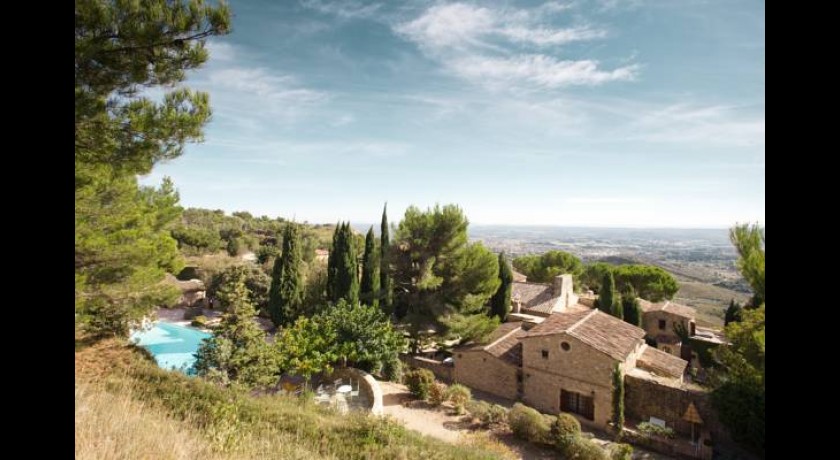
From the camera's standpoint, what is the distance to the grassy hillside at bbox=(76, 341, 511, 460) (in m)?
4.36

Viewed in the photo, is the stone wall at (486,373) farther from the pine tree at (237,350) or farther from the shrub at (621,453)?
the pine tree at (237,350)

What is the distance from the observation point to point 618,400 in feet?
44.2

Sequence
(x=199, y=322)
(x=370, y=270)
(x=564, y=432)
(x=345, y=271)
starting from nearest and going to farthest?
(x=564, y=432), (x=345, y=271), (x=370, y=270), (x=199, y=322)

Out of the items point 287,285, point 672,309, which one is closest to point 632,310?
point 672,309

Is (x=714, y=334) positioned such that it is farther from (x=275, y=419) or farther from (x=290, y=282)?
(x=275, y=419)

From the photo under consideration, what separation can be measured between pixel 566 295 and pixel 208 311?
2418cm

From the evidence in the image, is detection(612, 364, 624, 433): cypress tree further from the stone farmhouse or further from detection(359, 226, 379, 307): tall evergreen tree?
detection(359, 226, 379, 307): tall evergreen tree

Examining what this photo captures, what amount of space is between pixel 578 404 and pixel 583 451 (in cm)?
398

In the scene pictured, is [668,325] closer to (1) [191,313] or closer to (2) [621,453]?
(2) [621,453]

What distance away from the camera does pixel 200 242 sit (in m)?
35.9

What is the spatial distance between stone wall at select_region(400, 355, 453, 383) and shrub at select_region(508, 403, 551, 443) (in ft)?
19.5

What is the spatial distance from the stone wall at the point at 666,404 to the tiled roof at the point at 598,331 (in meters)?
1.30

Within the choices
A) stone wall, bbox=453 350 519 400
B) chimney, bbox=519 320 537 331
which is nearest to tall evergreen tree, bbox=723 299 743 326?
chimney, bbox=519 320 537 331
